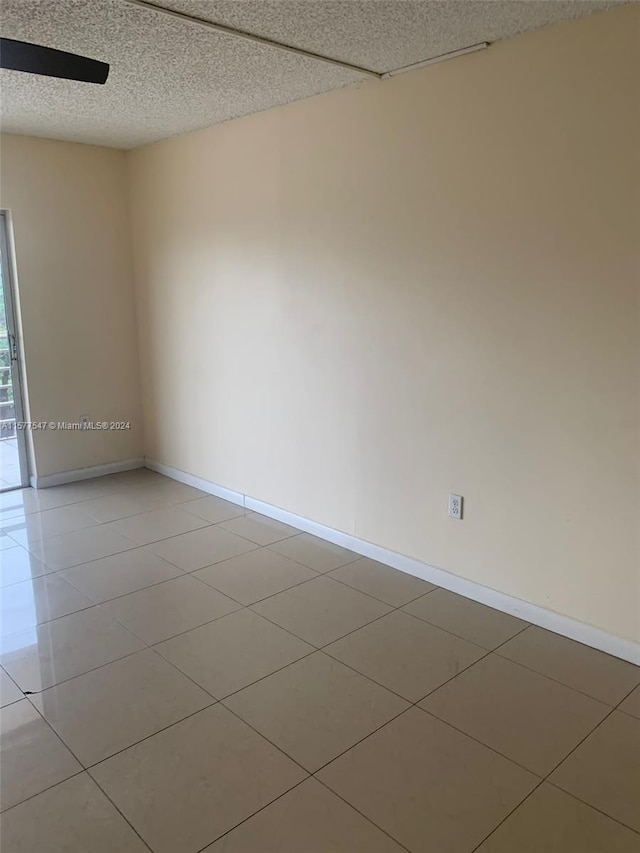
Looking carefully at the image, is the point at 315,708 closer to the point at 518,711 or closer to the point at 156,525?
the point at 518,711

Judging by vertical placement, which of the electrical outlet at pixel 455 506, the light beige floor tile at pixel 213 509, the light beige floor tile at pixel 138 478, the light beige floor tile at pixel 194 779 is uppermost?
the electrical outlet at pixel 455 506

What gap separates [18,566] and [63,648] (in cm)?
96

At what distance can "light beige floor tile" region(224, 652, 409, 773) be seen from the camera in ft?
6.93

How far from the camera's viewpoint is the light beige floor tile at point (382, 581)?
3090 millimetres

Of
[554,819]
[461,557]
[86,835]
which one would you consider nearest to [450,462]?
[461,557]

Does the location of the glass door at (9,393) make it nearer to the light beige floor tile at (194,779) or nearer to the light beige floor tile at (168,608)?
the light beige floor tile at (168,608)

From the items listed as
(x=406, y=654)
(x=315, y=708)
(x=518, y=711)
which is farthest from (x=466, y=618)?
(x=315, y=708)

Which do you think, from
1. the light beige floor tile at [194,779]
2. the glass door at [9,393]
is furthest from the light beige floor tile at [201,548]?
the glass door at [9,393]

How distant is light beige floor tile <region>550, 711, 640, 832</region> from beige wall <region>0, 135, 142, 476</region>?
404 cm

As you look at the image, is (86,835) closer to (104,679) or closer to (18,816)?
→ (18,816)

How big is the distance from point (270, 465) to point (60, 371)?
1.85 meters

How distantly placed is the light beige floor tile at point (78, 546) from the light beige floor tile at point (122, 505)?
0.23 m

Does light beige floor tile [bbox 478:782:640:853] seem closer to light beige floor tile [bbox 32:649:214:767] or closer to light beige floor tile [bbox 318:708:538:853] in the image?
light beige floor tile [bbox 318:708:538:853]

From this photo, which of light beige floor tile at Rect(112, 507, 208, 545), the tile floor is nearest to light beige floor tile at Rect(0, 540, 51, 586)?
the tile floor
